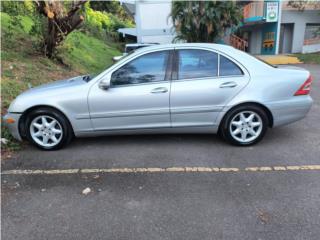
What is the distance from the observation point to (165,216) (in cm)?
312

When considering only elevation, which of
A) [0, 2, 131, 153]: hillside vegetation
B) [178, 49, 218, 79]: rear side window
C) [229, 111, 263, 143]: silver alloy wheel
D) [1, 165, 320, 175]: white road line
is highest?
[178, 49, 218, 79]: rear side window

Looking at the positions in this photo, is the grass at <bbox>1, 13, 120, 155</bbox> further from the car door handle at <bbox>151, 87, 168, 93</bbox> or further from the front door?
the car door handle at <bbox>151, 87, 168, 93</bbox>

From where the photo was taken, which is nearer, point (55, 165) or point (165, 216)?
point (165, 216)

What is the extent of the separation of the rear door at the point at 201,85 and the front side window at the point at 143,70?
20 cm

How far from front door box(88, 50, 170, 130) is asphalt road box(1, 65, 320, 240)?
423 mm

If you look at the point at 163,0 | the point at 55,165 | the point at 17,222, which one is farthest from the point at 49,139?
the point at 163,0

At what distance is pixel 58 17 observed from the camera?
9.35 meters

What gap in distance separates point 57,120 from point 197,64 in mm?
2244

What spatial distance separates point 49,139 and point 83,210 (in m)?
1.92

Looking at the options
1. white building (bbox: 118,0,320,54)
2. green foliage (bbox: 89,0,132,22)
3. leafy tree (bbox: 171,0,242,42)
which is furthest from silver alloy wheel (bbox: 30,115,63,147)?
green foliage (bbox: 89,0,132,22)

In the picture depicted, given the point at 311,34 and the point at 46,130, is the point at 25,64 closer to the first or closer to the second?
the point at 46,130

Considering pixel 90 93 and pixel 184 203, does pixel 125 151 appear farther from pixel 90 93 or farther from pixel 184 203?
pixel 184 203

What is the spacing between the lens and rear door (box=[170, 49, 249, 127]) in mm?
4695

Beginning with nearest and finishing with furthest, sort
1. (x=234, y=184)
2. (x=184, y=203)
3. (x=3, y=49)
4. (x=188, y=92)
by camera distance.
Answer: (x=184, y=203) → (x=234, y=184) → (x=188, y=92) → (x=3, y=49)
